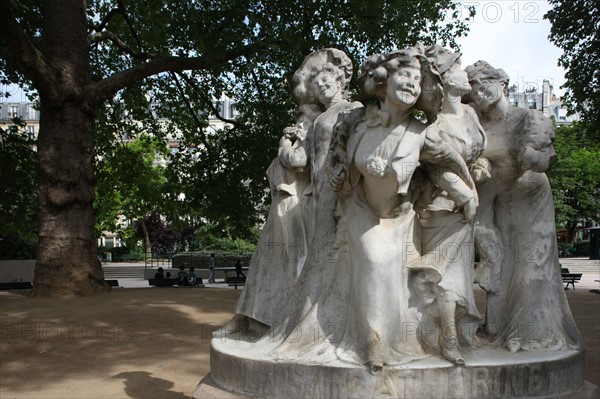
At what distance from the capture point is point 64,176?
13.1 metres

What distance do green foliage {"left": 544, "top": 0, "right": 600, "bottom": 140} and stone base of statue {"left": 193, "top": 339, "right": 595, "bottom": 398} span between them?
46.0 ft

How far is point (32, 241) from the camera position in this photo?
28359mm

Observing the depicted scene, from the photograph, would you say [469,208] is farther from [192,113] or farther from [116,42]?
[116,42]

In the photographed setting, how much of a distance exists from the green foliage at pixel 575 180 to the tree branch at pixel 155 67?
3463 cm

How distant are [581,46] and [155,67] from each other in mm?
11316

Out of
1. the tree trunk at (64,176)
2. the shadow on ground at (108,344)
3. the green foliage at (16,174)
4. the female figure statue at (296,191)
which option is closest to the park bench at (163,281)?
the green foliage at (16,174)

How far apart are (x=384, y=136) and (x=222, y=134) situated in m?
15.0

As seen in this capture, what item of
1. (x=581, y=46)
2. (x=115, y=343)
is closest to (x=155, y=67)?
(x=115, y=343)

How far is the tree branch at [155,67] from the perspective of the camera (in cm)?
1387

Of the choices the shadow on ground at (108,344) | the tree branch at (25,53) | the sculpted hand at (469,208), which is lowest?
the shadow on ground at (108,344)

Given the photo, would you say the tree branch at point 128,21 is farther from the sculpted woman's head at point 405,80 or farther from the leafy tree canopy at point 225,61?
the sculpted woman's head at point 405,80

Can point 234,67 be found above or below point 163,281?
above

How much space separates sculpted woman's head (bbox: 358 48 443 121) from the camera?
139 inches

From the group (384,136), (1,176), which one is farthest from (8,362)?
(1,176)
